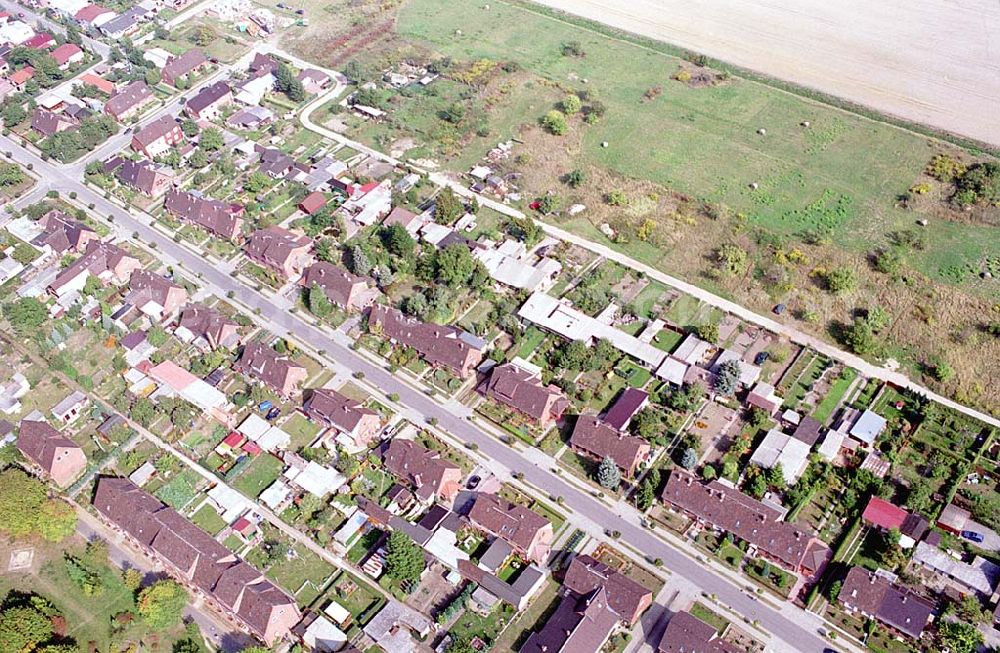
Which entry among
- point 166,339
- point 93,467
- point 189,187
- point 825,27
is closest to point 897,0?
point 825,27

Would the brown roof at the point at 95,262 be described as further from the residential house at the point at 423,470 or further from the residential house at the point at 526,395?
the residential house at the point at 526,395

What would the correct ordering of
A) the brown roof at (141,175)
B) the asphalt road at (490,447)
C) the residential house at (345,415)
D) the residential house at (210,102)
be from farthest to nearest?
the residential house at (210,102) → the brown roof at (141,175) → the residential house at (345,415) → the asphalt road at (490,447)

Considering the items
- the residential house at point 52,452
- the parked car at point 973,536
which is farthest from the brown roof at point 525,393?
the residential house at point 52,452

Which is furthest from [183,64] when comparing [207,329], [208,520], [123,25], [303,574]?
[303,574]

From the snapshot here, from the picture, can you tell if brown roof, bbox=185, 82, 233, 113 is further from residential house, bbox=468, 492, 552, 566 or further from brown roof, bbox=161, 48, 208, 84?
residential house, bbox=468, 492, 552, 566

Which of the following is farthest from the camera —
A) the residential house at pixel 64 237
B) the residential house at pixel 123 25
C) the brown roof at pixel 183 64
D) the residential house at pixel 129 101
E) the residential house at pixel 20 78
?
the residential house at pixel 123 25

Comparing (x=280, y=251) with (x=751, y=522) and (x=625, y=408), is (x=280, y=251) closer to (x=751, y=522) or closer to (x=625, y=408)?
(x=625, y=408)
